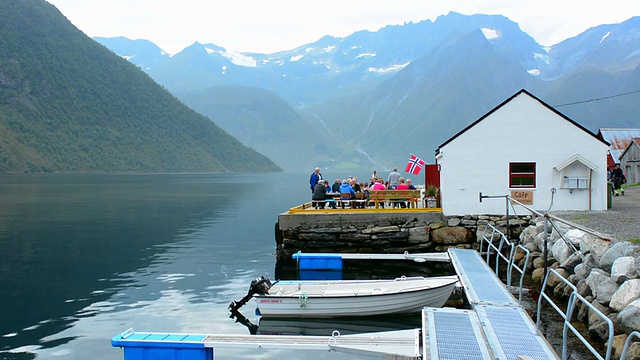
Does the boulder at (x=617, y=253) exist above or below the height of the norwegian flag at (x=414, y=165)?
below

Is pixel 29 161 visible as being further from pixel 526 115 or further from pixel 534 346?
pixel 534 346

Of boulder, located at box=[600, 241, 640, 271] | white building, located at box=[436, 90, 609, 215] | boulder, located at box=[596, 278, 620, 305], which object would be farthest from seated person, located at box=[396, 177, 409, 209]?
boulder, located at box=[596, 278, 620, 305]

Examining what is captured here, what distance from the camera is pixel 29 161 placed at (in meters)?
174

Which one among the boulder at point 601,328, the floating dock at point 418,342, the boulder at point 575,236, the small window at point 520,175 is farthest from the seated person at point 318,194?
the boulder at point 601,328

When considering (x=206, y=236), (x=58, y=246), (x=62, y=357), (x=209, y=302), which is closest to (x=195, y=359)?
(x=62, y=357)

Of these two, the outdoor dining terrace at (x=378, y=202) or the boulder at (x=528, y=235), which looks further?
the outdoor dining terrace at (x=378, y=202)

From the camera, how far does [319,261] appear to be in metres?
24.8

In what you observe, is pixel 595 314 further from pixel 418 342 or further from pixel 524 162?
pixel 524 162

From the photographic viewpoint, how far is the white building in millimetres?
26656

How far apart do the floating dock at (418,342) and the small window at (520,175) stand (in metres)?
14.1

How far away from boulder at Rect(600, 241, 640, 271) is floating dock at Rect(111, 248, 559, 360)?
9.90 ft

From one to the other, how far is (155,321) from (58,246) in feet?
62.7

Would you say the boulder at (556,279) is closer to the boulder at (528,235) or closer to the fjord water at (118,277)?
the boulder at (528,235)

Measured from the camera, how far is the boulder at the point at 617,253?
48.5ft
